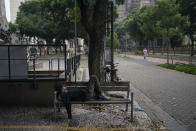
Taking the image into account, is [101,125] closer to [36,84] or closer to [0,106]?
[36,84]

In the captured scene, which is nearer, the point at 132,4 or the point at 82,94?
the point at 82,94

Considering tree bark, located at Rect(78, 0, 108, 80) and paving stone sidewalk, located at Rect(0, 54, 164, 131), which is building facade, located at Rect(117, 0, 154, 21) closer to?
tree bark, located at Rect(78, 0, 108, 80)

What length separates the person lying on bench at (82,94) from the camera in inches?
244

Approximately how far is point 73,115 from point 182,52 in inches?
→ 2143

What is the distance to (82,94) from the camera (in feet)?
20.5

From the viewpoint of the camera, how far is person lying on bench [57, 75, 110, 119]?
20.3 feet

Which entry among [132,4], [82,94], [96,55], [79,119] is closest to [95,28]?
[96,55]

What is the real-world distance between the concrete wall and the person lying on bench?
127 centimetres

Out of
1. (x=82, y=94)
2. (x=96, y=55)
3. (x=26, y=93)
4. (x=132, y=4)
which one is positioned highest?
(x=132, y=4)

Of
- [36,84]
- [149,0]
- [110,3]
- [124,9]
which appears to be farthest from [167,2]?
[124,9]

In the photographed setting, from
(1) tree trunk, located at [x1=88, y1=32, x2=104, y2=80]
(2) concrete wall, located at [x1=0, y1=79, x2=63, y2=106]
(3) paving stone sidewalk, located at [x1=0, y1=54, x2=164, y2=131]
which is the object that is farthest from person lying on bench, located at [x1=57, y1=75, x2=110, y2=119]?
(2) concrete wall, located at [x1=0, y1=79, x2=63, y2=106]

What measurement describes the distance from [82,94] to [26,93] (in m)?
2.13

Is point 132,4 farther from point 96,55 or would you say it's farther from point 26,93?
point 26,93

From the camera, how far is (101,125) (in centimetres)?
591
